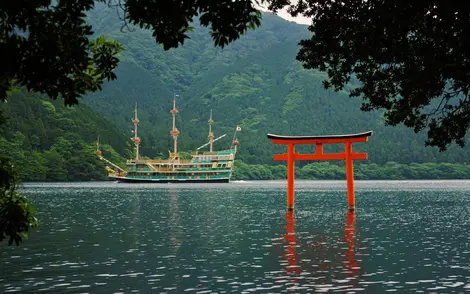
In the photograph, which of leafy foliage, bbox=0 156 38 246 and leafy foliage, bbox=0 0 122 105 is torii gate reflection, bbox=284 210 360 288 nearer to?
leafy foliage, bbox=0 156 38 246

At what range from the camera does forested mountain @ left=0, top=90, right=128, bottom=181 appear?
153 metres

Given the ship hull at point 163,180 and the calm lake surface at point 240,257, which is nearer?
the calm lake surface at point 240,257

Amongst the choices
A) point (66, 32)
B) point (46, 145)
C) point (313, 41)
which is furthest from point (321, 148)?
point (46, 145)

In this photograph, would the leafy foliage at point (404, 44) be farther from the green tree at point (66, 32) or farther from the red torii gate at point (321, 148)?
the red torii gate at point (321, 148)

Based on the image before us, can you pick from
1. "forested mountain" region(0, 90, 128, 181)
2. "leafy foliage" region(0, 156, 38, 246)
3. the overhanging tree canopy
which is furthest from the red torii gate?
"forested mountain" region(0, 90, 128, 181)

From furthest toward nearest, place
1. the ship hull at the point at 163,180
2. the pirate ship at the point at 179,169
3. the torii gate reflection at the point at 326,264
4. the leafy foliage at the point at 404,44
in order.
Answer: the ship hull at the point at 163,180 < the pirate ship at the point at 179,169 < the torii gate reflection at the point at 326,264 < the leafy foliage at the point at 404,44

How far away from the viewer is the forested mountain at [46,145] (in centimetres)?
15312

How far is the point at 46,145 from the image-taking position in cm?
17362

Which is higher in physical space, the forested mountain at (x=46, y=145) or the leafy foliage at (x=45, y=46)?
the forested mountain at (x=46, y=145)

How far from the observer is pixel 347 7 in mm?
13273

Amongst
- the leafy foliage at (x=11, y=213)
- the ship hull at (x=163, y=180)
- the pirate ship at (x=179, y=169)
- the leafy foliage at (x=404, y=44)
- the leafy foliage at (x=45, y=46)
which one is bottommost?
the leafy foliage at (x=11, y=213)

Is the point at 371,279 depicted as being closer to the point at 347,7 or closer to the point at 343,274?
the point at 343,274

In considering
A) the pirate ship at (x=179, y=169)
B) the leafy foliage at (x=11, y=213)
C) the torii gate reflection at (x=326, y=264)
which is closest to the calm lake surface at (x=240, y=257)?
the torii gate reflection at (x=326, y=264)

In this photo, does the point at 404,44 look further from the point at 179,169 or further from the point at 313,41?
the point at 179,169
